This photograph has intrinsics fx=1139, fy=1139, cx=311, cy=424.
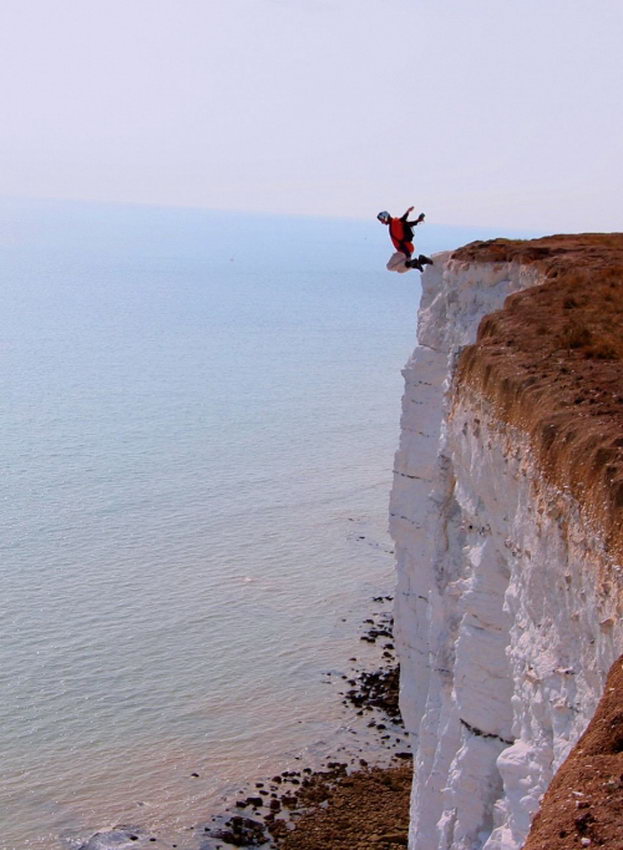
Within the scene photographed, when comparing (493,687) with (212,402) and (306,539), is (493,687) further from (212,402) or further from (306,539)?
(212,402)

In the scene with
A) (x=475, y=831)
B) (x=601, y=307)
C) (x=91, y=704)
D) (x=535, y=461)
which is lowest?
(x=91, y=704)

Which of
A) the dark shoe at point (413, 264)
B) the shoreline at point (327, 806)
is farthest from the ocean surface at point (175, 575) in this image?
the dark shoe at point (413, 264)

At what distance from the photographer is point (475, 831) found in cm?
1459

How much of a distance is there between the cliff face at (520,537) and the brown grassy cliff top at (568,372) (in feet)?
0.08

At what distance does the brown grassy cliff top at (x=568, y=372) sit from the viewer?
10.7 m

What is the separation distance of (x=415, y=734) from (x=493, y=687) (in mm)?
9801

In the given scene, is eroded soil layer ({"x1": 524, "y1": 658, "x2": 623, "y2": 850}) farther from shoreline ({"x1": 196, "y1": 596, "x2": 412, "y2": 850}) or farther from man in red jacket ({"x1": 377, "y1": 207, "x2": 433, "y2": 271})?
shoreline ({"x1": 196, "y1": 596, "x2": 412, "y2": 850})

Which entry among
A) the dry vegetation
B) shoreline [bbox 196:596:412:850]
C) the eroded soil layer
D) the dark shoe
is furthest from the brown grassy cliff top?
shoreline [bbox 196:596:412:850]

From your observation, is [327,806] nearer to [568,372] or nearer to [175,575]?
[568,372]

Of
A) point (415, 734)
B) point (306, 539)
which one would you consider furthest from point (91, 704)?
point (306, 539)

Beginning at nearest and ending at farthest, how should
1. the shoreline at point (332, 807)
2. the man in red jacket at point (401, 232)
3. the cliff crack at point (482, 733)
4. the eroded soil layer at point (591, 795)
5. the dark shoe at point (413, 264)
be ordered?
1. the eroded soil layer at point (591, 795)
2. the cliff crack at point (482, 733)
3. the man in red jacket at point (401, 232)
4. the dark shoe at point (413, 264)
5. the shoreline at point (332, 807)

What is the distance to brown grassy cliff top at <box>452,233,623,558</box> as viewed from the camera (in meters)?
10.7

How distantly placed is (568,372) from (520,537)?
2.24 metres

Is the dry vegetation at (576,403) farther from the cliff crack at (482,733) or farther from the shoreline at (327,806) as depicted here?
the shoreline at (327,806)
